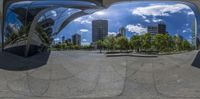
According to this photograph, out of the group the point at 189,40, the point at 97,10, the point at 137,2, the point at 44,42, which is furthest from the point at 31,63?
the point at 189,40

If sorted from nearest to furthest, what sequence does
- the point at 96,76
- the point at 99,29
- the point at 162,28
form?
the point at 99,29, the point at 162,28, the point at 96,76

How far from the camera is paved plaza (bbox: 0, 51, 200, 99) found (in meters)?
4.89

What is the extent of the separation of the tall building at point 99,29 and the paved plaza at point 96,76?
0.50ft

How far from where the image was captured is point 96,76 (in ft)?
16.6

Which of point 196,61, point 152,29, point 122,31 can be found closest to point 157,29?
point 152,29

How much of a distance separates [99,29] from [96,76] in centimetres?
57

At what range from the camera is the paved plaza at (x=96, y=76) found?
489cm

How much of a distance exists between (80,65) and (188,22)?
1.11 meters

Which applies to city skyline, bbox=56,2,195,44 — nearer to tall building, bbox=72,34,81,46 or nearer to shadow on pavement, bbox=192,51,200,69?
tall building, bbox=72,34,81,46

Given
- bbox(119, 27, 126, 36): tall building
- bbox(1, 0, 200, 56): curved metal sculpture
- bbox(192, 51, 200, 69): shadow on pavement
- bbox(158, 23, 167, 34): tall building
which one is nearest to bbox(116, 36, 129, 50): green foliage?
bbox(119, 27, 126, 36): tall building

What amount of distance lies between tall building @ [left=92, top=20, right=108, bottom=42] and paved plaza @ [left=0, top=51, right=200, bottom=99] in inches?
6.1

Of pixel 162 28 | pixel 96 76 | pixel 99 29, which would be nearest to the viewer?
pixel 99 29

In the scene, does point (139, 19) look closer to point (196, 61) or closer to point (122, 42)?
point (122, 42)

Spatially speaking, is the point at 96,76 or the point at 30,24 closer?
the point at 30,24
